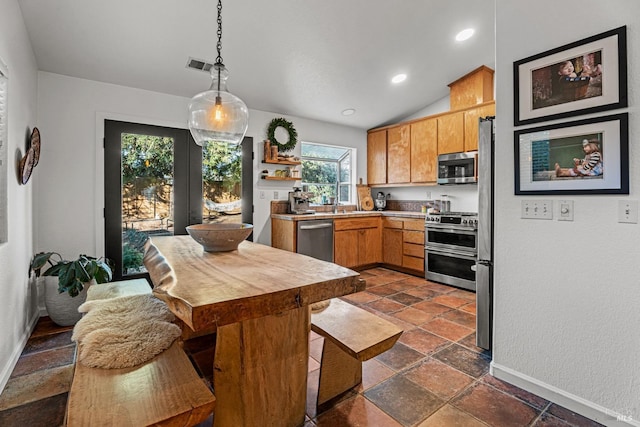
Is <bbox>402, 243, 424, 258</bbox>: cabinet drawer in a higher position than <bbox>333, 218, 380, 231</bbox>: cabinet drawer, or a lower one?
lower

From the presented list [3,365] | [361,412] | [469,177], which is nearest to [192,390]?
[361,412]

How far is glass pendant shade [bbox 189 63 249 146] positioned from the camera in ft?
6.41

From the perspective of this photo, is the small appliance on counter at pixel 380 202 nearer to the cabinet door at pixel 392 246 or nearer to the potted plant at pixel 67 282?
the cabinet door at pixel 392 246

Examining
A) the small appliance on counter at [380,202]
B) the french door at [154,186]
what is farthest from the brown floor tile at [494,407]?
the small appliance on counter at [380,202]

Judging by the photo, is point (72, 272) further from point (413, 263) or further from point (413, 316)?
point (413, 263)

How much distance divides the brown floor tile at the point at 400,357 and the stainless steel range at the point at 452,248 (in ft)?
6.04

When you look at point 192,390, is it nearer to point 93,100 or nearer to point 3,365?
point 3,365

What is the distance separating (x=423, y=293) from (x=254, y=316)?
309 cm

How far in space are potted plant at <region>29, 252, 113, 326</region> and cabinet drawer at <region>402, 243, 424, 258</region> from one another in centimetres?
365

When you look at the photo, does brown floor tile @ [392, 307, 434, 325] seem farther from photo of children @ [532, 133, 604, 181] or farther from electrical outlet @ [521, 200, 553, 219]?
photo of children @ [532, 133, 604, 181]

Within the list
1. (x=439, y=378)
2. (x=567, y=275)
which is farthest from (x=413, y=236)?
(x=567, y=275)

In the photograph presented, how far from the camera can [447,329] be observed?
274 cm

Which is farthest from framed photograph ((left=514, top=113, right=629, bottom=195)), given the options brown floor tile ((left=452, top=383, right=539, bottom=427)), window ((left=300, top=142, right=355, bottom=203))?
window ((left=300, top=142, right=355, bottom=203))

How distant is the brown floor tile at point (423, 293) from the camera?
3623 millimetres
